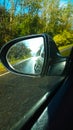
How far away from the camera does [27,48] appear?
252 cm

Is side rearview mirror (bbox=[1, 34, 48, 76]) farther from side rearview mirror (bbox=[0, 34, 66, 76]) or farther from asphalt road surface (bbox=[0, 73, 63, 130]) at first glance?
asphalt road surface (bbox=[0, 73, 63, 130])

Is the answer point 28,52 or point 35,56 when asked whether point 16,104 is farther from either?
point 35,56

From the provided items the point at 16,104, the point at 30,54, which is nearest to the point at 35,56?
the point at 30,54

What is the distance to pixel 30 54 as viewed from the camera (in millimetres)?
2436

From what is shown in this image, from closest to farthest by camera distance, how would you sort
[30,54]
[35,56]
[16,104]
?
[35,56], [30,54], [16,104]

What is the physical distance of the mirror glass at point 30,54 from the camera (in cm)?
217

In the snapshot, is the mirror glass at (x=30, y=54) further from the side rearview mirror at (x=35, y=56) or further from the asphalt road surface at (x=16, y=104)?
the asphalt road surface at (x=16, y=104)

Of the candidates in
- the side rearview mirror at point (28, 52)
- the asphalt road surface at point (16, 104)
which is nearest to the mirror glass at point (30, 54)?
the side rearview mirror at point (28, 52)

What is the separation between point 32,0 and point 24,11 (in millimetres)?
4272

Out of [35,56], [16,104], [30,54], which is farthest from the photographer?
[16,104]

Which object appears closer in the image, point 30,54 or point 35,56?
point 35,56

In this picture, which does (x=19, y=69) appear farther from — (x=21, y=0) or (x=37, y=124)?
(x=21, y=0)

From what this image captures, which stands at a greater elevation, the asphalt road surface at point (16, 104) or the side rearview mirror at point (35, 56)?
the side rearview mirror at point (35, 56)

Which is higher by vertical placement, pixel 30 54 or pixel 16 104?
pixel 30 54
